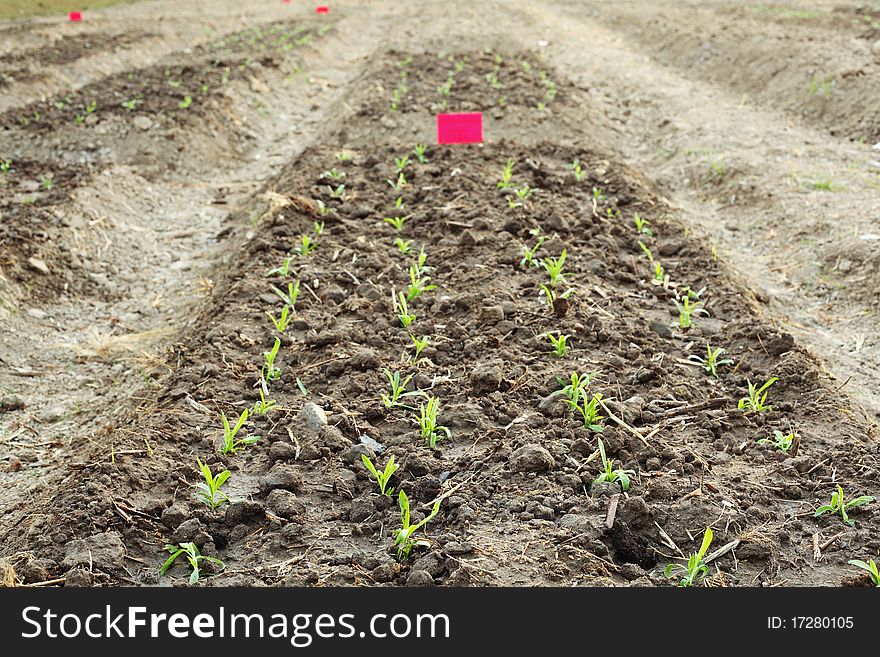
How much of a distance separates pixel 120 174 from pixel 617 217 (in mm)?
4453

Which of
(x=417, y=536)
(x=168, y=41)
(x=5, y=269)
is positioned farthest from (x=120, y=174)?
(x=168, y=41)

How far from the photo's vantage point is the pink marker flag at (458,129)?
267 inches

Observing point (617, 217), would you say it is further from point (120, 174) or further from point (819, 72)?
point (819, 72)

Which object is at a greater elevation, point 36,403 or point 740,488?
point 740,488

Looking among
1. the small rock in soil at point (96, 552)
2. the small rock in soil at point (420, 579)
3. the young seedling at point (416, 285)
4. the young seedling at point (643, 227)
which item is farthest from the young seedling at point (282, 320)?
the young seedling at point (643, 227)

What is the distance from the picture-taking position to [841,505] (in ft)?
9.82

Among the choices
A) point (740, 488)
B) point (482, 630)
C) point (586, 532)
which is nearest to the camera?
point (482, 630)

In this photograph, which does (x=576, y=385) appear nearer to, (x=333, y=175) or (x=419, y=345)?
(x=419, y=345)

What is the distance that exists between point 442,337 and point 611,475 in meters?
1.36

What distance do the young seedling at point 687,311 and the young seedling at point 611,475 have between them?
1.41m

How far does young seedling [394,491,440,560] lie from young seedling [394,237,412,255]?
2416mm

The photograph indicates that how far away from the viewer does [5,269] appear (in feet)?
17.9

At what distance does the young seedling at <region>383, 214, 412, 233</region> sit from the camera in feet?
18.2

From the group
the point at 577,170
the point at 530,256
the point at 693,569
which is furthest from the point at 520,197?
the point at 693,569
